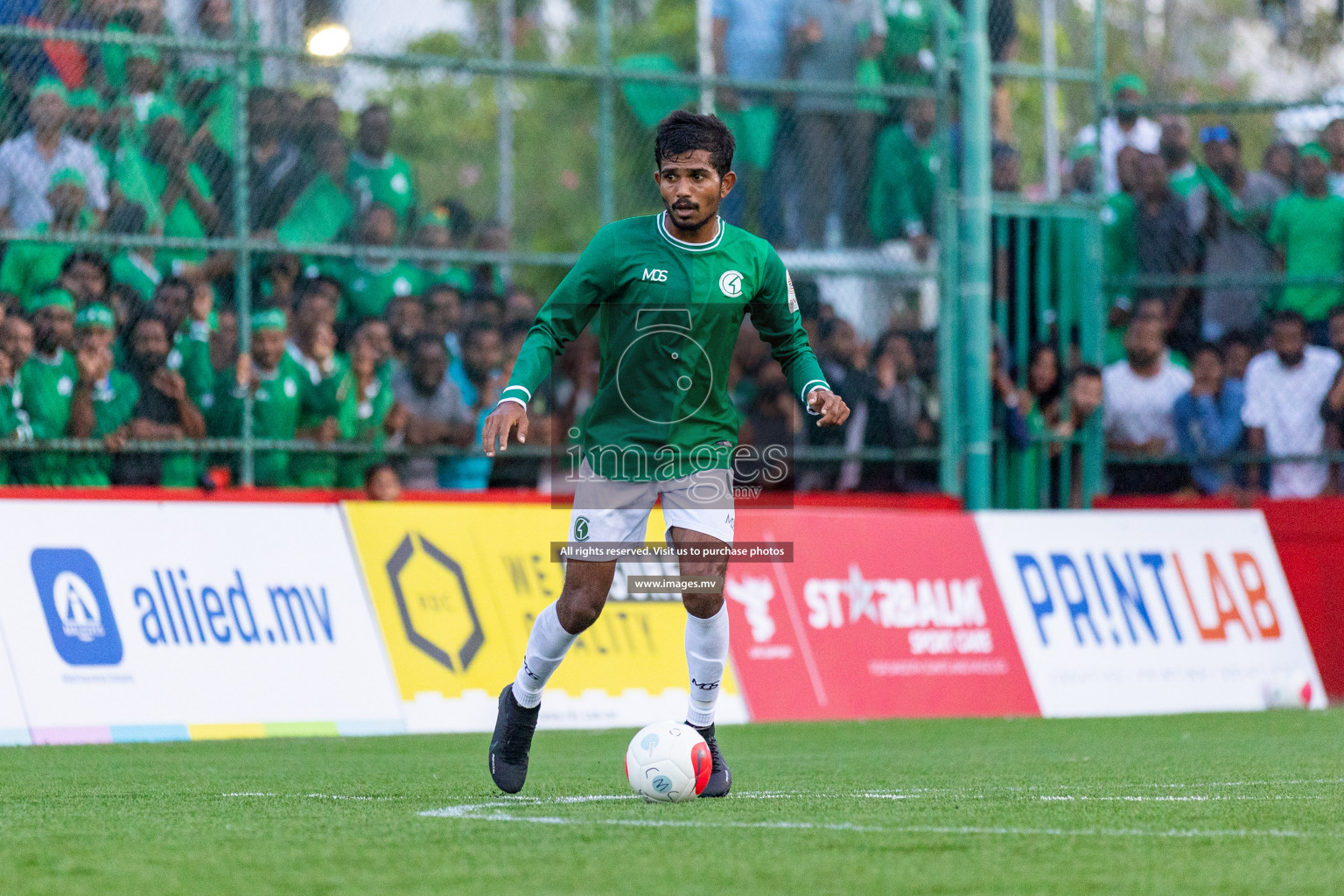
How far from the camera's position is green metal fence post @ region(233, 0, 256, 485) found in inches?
428

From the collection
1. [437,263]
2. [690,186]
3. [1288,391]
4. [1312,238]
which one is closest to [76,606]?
[437,263]

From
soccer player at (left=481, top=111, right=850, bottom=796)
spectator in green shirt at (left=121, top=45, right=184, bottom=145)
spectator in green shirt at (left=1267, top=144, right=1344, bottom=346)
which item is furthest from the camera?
spectator in green shirt at (left=1267, top=144, right=1344, bottom=346)

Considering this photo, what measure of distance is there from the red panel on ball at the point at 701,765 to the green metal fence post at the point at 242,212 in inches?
215

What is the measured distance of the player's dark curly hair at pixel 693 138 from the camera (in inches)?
246

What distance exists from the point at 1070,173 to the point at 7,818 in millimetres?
10017

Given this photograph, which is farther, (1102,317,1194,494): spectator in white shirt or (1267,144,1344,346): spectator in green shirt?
(1102,317,1194,494): spectator in white shirt

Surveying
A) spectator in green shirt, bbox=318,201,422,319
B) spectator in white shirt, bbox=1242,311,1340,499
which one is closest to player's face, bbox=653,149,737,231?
spectator in green shirt, bbox=318,201,422,319

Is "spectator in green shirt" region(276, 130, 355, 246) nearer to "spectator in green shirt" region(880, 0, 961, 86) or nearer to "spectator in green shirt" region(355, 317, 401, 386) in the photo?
"spectator in green shirt" region(355, 317, 401, 386)

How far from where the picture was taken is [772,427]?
1214 centimetres

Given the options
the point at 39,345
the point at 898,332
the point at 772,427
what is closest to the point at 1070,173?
the point at 898,332

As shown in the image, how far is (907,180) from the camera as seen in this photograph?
13227mm

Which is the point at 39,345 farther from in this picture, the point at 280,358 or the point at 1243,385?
the point at 1243,385

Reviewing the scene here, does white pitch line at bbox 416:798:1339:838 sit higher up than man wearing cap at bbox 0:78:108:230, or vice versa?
man wearing cap at bbox 0:78:108:230

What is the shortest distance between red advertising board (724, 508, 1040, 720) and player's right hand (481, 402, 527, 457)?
539 cm
